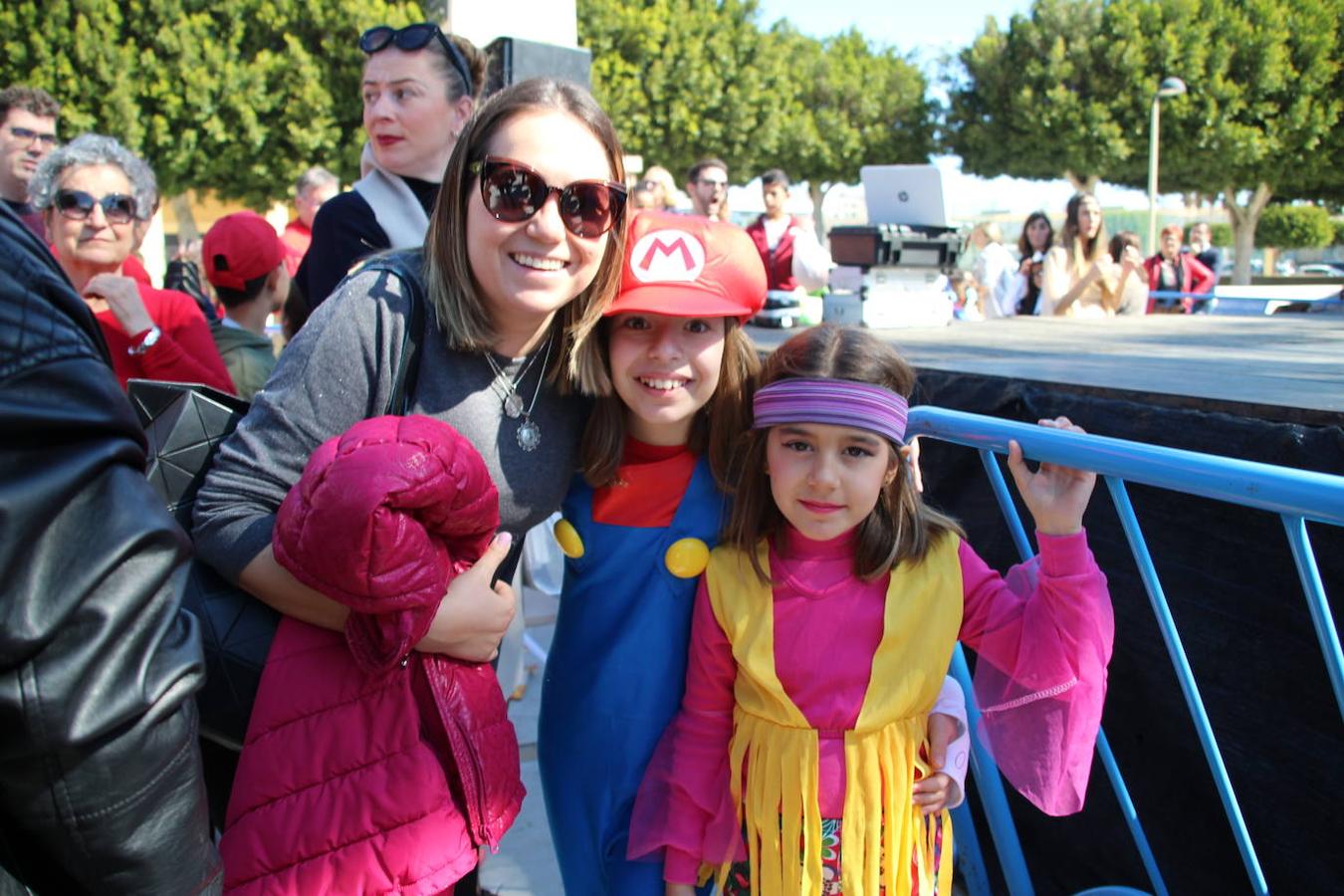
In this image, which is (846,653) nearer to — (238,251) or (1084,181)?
(238,251)

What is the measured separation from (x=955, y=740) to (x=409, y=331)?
46.2 inches

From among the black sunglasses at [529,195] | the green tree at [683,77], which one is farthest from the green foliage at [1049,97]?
the black sunglasses at [529,195]

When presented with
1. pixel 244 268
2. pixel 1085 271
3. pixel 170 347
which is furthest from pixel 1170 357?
pixel 1085 271

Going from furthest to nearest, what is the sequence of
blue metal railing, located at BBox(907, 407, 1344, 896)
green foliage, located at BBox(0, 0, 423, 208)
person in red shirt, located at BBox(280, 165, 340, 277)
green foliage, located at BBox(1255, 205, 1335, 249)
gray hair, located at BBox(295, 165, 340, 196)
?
green foliage, located at BBox(1255, 205, 1335, 249) → green foliage, located at BBox(0, 0, 423, 208) → gray hair, located at BBox(295, 165, 340, 196) → person in red shirt, located at BBox(280, 165, 340, 277) → blue metal railing, located at BBox(907, 407, 1344, 896)

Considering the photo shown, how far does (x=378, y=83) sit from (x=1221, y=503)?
2259mm

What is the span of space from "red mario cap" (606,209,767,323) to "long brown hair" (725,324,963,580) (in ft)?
0.44

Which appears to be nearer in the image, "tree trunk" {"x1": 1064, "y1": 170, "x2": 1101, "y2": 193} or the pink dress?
the pink dress

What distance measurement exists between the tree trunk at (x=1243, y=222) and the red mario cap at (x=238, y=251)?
29.1 m

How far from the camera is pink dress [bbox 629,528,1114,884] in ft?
5.13

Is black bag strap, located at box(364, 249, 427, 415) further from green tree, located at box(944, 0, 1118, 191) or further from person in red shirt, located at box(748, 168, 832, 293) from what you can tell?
green tree, located at box(944, 0, 1118, 191)

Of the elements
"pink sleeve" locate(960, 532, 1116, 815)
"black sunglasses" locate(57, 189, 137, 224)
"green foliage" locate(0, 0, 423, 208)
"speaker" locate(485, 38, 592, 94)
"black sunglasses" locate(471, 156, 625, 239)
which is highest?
"green foliage" locate(0, 0, 423, 208)

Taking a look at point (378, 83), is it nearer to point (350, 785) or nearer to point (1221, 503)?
point (350, 785)

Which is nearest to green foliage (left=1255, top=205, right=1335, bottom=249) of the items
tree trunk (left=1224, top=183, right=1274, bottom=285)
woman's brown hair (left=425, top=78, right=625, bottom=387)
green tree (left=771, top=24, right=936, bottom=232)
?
tree trunk (left=1224, top=183, right=1274, bottom=285)

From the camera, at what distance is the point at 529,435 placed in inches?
68.2
